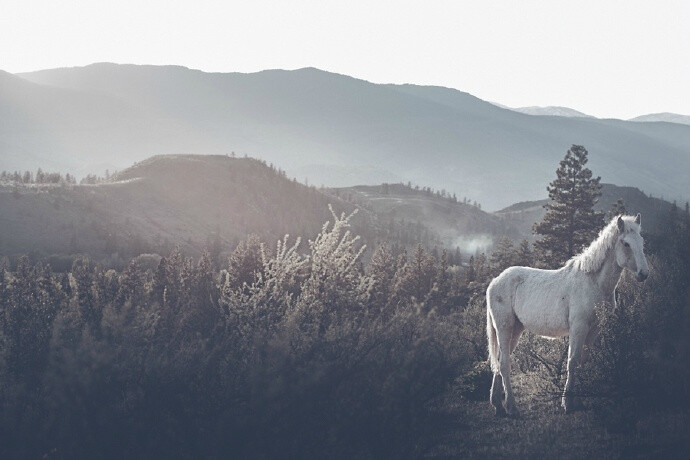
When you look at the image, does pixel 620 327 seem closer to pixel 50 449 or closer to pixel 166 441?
pixel 166 441

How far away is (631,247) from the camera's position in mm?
11195

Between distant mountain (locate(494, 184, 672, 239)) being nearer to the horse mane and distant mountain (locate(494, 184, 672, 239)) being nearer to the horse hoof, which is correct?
the horse mane

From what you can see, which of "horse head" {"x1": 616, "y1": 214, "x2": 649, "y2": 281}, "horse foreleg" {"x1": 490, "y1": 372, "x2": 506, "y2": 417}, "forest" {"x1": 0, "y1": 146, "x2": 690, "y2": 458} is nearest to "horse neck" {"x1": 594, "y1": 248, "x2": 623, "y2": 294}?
"horse head" {"x1": 616, "y1": 214, "x2": 649, "y2": 281}

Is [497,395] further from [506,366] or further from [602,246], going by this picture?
[602,246]

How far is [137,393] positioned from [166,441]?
714 millimetres

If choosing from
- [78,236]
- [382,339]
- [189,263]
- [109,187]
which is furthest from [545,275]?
[109,187]

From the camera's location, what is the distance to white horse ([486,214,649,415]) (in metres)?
11.4

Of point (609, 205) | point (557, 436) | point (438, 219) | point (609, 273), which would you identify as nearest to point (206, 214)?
point (438, 219)

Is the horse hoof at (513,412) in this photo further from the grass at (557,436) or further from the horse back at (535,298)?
the horse back at (535,298)

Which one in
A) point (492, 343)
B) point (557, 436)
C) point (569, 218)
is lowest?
point (557, 436)

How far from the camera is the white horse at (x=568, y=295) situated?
11.4 meters

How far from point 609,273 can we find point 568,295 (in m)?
0.72

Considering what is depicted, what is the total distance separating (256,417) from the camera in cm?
885

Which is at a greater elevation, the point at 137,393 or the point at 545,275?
the point at 545,275
